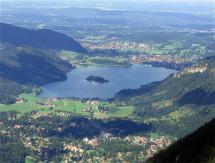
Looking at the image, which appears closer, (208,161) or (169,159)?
(208,161)

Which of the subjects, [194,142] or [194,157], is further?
[194,142]

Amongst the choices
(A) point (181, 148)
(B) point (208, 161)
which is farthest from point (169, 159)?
(B) point (208, 161)

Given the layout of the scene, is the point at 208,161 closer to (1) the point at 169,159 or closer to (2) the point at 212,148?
(2) the point at 212,148

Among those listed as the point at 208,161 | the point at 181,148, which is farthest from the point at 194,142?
the point at 208,161

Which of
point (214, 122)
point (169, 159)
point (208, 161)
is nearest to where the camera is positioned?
point (208, 161)

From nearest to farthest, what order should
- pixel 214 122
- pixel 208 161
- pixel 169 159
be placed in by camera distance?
pixel 208 161 → pixel 169 159 → pixel 214 122

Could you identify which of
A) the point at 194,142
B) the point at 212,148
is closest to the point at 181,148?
the point at 194,142

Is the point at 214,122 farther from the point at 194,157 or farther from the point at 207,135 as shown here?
the point at 194,157
